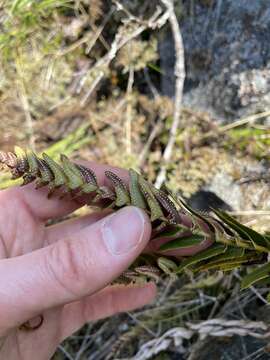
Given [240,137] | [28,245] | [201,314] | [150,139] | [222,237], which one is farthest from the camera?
[150,139]

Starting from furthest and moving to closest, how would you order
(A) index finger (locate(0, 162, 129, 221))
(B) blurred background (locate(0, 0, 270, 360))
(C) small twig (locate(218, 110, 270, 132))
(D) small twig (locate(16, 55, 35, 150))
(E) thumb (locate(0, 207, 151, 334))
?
(D) small twig (locate(16, 55, 35, 150)) < (C) small twig (locate(218, 110, 270, 132)) < (B) blurred background (locate(0, 0, 270, 360)) < (A) index finger (locate(0, 162, 129, 221)) < (E) thumb (locate(0, 207, 151, 334))

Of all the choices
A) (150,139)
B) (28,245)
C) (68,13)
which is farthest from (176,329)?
(68,13)

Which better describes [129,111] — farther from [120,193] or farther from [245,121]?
[120,193]

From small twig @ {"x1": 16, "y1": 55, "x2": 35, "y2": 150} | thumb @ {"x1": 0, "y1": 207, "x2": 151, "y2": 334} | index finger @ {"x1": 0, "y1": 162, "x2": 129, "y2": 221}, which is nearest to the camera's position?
thumb @ {"x1": 0, "y1": 207, "x2": 151, "y2": 334}

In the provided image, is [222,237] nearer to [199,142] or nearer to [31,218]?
[31,218]

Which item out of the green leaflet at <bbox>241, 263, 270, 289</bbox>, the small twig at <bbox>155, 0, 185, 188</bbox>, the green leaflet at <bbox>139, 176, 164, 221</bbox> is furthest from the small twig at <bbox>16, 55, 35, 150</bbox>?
the green leaflet at <bbox>241, 263, 270, 289</bbox>

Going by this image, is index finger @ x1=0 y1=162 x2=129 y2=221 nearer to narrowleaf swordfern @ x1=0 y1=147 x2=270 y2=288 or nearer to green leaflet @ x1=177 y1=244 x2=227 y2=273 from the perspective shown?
narrowleaf swordfern @ x1=0 y1=147 x2=270 y2=288
